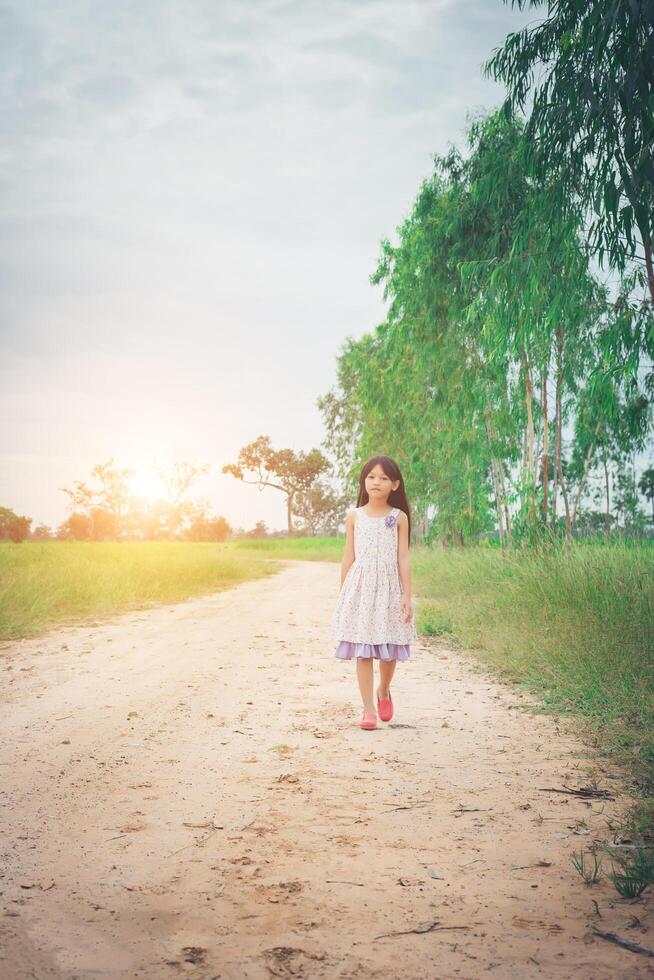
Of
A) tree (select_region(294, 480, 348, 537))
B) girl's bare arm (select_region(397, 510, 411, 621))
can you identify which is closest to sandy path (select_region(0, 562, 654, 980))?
girl's bare arm (select_region(397, 510, 411, 621))

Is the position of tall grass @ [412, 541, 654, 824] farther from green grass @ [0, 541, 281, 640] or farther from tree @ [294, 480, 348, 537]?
tree @ [294, 480, 348, 537]

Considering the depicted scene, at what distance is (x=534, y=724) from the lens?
5066 millimetres

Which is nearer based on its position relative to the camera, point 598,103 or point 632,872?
point 632,872

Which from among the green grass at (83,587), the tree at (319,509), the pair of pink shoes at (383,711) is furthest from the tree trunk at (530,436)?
→ the tree at (319,509)

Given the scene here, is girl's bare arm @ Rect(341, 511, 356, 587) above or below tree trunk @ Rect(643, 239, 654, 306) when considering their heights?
below

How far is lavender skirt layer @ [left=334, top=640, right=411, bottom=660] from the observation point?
5.03 m

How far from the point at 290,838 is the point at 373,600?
84.3 inches

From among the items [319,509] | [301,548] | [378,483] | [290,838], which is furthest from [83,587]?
[319,509]

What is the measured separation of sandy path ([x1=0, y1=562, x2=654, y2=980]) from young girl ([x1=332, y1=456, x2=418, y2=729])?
0.43m

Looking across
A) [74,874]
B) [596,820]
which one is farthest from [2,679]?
[596,820]

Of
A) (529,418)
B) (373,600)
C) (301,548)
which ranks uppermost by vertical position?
(529,418)

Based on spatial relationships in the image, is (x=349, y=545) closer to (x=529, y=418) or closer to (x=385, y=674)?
(x=385, y=674)

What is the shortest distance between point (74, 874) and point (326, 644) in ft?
19.6

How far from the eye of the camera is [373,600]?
5102 millimetres
